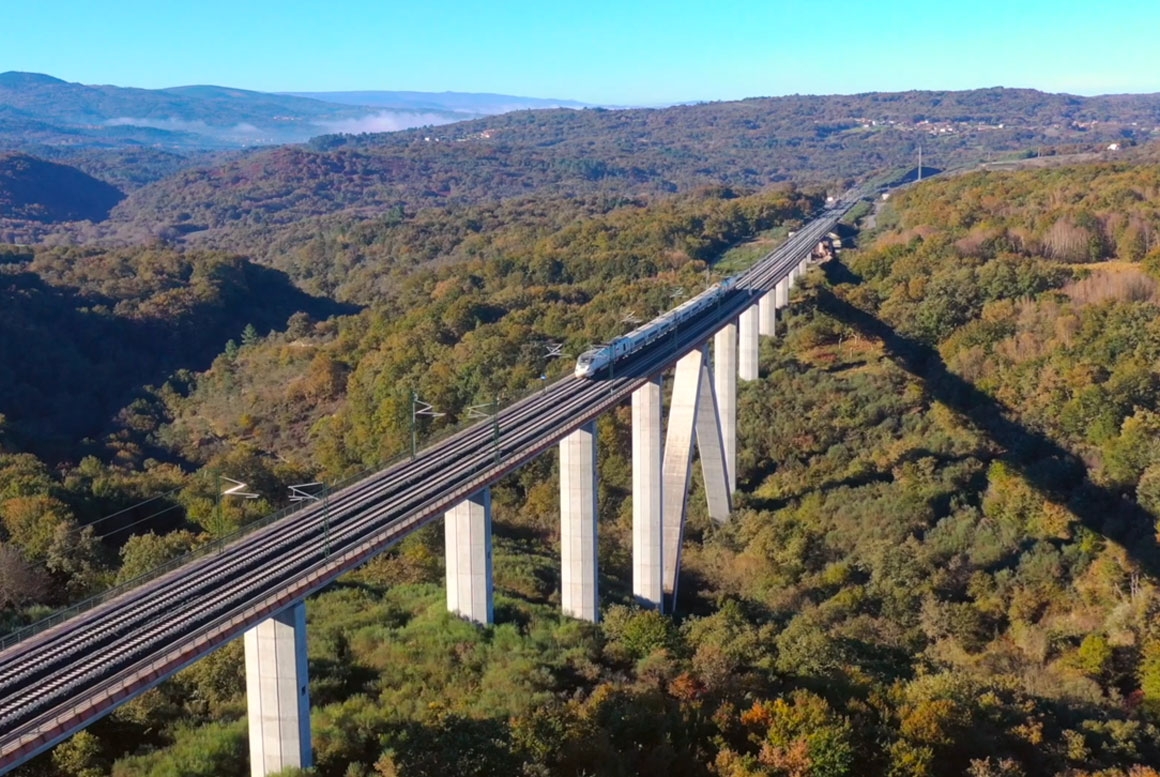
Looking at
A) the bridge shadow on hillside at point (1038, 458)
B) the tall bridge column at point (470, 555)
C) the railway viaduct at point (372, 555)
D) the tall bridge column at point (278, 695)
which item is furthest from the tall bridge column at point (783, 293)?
the tall bridge column at point (278, 695)

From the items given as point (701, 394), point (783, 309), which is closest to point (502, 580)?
point (701, 394)

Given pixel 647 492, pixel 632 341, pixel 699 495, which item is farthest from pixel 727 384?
pixel 647 492

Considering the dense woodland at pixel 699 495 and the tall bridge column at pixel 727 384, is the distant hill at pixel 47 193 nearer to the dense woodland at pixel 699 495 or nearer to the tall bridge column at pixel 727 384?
the dense woodland at pixel 699 495

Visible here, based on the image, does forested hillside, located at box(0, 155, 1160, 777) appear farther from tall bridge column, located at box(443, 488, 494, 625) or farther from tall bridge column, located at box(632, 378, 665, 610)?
tall bridge column, located at box(632, 378, 665, 610)

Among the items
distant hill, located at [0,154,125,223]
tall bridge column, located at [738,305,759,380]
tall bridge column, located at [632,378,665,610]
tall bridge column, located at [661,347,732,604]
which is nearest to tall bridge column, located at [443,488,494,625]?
tall bridge column, located at [632,378,665,610]

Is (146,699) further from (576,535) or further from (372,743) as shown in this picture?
(576,535)

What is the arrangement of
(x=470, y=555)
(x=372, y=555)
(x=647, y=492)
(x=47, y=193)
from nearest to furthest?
(x=372, y=555), (x=470, y=555), (x=647, y=492), (x=47, y=193)

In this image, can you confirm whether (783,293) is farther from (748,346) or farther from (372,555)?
(372,555)
